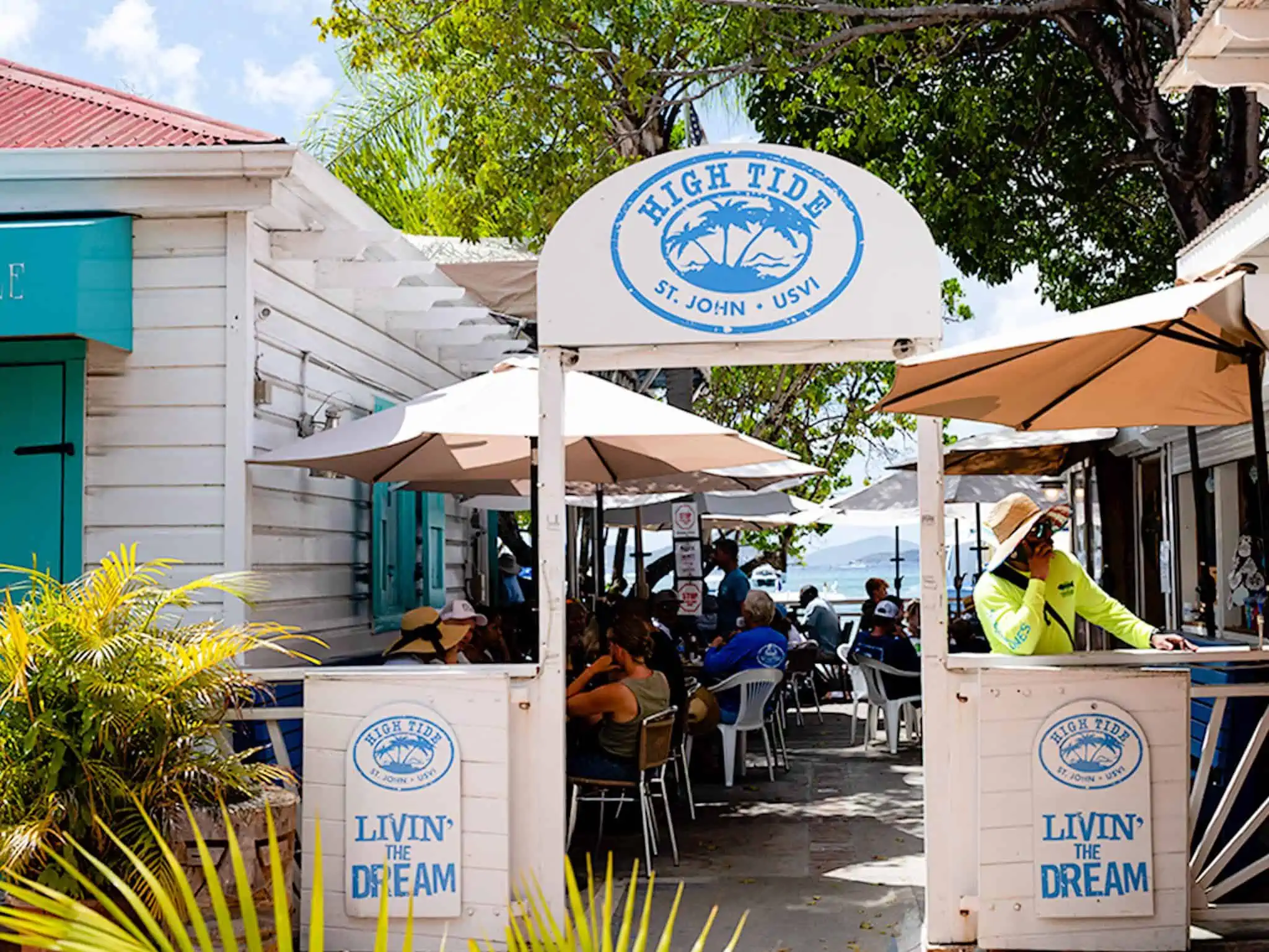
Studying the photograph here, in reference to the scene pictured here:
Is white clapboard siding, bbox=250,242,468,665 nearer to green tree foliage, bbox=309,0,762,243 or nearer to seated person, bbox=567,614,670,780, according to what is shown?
seated person, bbox=567,614,670,780

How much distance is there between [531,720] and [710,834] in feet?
8.91

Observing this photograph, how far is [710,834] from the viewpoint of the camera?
7.61 metres

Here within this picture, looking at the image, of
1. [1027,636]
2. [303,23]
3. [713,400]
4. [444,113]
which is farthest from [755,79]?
[1027,636]

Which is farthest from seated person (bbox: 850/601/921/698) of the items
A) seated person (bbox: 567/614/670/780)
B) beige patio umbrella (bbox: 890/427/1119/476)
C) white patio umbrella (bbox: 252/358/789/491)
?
seated person (bbox: 567/614/670/780)

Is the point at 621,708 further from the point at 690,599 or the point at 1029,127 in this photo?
the point at 1029,127

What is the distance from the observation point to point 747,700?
909 centimetres

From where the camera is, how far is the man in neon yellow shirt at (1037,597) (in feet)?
17.9

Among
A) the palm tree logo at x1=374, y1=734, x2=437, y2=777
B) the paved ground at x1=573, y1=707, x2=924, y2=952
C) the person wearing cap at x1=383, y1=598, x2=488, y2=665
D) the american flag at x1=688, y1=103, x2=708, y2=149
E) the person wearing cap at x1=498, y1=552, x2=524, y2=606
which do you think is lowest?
the paved ground at x1=573, y1=707, x2=924, y2=952

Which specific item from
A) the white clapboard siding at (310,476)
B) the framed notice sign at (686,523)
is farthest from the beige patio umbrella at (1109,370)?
the framed notice sign at (686,523)

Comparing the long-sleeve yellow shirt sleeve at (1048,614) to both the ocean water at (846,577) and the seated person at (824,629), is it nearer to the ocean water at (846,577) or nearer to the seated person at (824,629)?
the seated person at (824,629)

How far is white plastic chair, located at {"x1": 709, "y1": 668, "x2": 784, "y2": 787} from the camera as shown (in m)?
9.04

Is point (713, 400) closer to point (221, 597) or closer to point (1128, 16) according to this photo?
point (1128, 16)

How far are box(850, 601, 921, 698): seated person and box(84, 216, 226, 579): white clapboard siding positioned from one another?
5556 millimetres

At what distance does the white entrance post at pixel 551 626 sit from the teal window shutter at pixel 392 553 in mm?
3859
